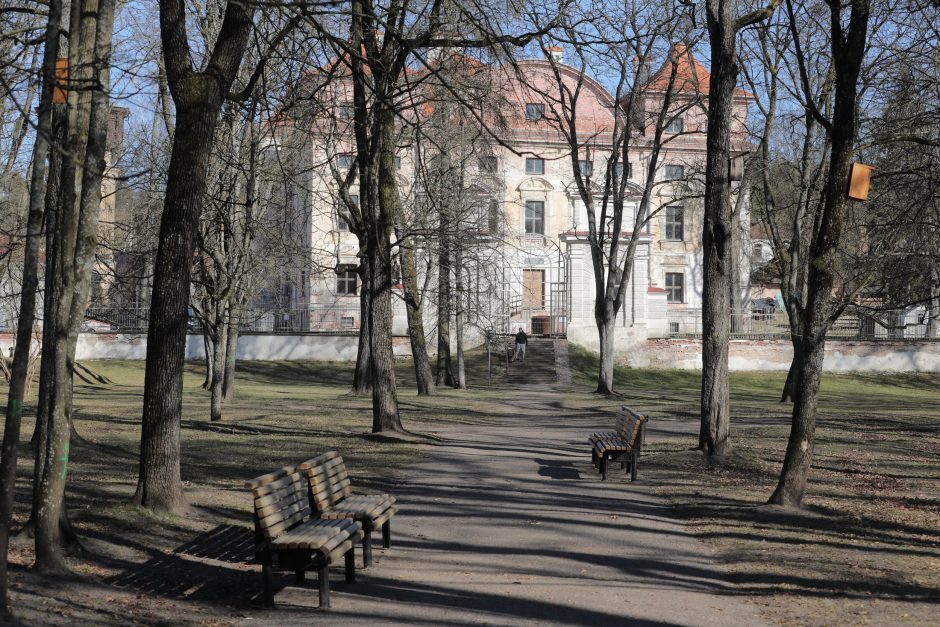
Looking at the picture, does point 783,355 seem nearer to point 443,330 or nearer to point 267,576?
point 443,330

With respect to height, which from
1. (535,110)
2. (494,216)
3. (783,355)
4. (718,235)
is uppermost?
(535,110)

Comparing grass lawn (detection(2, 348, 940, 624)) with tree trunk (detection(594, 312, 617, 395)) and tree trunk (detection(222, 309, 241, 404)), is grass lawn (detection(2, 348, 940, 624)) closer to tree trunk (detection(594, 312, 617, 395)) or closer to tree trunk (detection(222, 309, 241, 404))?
tree trunk (detection(222, 309, 241, 404))

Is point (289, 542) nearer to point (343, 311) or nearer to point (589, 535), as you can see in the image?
point (589, 535)

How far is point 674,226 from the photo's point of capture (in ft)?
199

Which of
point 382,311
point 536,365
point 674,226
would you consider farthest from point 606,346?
point 674,226

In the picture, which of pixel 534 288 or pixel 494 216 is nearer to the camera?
pixel 494 216

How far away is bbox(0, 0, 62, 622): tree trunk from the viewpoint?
5.73 metres

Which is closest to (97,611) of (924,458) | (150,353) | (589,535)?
(150,353)

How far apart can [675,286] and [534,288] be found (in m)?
11.6

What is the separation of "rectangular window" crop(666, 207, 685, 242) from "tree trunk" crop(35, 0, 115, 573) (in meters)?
53.5

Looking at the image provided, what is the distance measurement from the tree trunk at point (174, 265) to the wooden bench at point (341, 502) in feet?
5.33

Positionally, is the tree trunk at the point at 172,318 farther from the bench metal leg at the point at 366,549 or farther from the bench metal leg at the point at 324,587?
the bench metal leg at the point at 324,587

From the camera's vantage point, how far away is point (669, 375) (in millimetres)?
43344

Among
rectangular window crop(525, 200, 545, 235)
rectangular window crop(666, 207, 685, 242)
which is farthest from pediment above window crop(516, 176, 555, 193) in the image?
rectangular window crop(666, 207, 685, 242)
